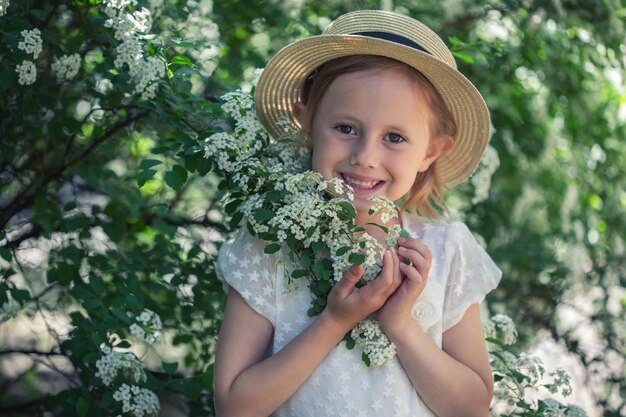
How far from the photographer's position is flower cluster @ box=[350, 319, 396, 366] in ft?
6.50

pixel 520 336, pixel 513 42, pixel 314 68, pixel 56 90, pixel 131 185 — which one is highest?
pixel 314 68

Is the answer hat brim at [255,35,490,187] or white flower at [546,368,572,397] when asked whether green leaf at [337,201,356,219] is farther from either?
white flower at [546,368,572,397]

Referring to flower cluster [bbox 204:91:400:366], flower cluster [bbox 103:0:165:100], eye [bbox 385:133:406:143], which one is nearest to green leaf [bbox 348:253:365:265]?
flower cluster [bbox 204:91:400:366]

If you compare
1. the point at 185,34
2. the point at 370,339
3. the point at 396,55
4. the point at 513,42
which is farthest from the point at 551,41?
the point at 370,339

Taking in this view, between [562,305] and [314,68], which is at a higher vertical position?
[314,68]

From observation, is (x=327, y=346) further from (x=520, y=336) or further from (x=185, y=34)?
(x=520, y=336)

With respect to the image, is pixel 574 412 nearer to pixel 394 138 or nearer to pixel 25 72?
pixel 394 138

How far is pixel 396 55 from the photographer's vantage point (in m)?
2.05

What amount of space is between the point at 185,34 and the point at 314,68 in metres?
0.67

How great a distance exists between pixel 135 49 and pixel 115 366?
788mm

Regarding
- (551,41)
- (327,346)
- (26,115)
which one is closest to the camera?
(327,346)

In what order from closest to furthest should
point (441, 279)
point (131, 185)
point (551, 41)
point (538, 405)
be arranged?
point (441, 279) < point (538, 405) < point (131, 185) < point (551, 41)

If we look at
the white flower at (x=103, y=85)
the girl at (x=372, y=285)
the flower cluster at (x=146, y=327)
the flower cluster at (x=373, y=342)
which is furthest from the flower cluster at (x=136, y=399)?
the white flower at (x=103, y=85)

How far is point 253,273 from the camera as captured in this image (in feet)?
6.98
